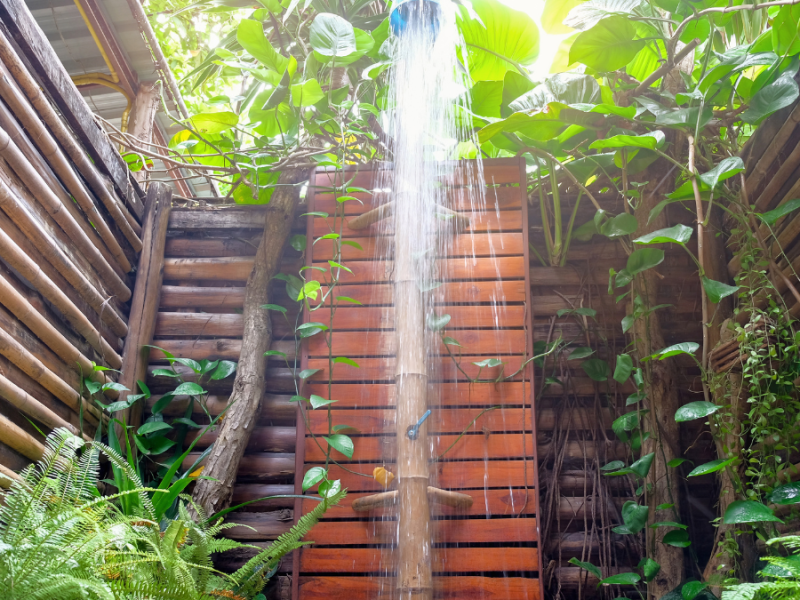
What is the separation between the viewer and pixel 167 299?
8.72ft

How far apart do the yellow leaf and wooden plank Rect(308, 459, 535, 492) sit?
2.0 inches

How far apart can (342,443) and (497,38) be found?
164cm

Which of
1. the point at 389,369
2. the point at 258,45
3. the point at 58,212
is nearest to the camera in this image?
the point at 58,212

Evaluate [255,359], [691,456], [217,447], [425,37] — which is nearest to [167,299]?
[255,359]

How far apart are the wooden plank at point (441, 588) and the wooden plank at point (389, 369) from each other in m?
0.65

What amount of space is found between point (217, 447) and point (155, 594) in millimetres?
894

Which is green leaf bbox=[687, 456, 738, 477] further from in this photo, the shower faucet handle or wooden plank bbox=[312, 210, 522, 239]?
wooden plank bbox=[312, 210, 522, 239]

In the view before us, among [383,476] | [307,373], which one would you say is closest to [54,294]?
[307,373]

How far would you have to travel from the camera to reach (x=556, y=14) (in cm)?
242

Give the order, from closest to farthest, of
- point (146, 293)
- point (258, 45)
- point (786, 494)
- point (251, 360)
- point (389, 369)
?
point (786, 494)
point (389, 369)
point (258, 45)
point (251, 360)
point (146, 293)

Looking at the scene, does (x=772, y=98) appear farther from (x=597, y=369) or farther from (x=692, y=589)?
(x=692, y=589)

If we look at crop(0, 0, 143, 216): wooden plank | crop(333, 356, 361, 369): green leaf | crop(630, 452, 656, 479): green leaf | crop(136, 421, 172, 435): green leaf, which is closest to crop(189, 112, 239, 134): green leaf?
crop(0, 0, 143, 216): wooden plank

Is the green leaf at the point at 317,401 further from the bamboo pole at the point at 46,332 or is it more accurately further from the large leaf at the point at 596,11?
the large leaf at the point at 596,11

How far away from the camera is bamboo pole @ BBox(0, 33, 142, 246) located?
6.09 feet
